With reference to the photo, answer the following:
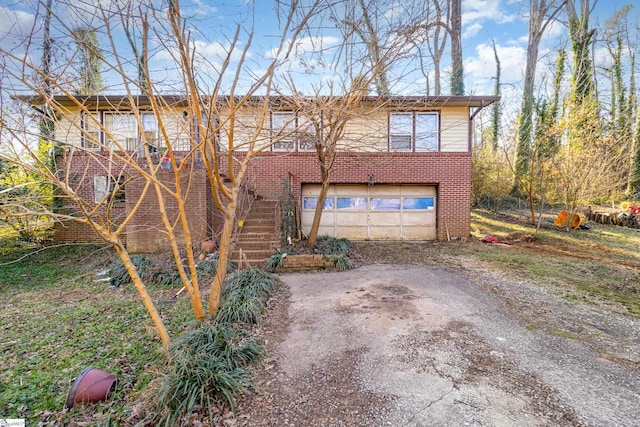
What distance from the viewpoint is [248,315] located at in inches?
171

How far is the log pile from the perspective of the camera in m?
13.6

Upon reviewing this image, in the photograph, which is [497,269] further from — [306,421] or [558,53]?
[558,53]

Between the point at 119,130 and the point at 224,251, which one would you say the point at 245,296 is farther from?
the point at 119,130

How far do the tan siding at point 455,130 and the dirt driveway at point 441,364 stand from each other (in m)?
6.48

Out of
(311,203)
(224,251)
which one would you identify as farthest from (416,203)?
(224,251)

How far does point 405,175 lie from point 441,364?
813 cm

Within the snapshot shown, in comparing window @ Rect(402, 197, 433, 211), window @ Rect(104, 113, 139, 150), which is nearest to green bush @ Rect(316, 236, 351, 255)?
window @ Rect(402, 197, 433, 211)

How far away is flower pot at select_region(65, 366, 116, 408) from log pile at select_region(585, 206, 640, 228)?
19.4 metres

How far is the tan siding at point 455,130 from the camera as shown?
1032 centimetres

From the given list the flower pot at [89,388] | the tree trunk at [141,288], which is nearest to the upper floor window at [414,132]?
the tree trunk at [141,288]

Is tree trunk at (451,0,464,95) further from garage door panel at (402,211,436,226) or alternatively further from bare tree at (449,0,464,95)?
garage door panel at (402,211,436,226)

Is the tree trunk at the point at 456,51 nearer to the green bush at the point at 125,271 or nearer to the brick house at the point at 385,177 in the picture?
the brick house at the point at 385,177

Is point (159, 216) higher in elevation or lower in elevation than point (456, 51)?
lower

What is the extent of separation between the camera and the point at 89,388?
2945 millimetres
